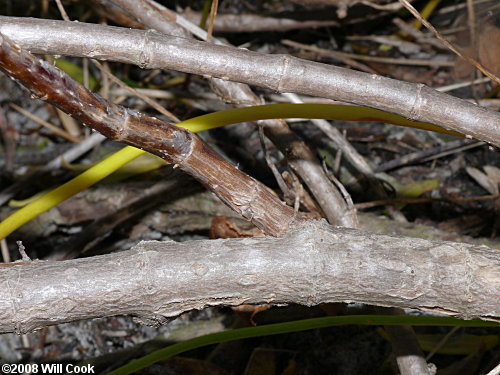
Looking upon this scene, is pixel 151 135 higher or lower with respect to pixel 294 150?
lower

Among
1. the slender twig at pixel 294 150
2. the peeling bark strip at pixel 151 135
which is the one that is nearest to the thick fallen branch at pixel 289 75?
the peeling bark strip at pixel 151 135

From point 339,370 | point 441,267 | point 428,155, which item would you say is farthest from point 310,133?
point 441,267

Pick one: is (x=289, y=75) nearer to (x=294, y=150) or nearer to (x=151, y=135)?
(x=151, y=135)

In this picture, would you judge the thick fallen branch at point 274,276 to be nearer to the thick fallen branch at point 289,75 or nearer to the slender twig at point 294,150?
the thick fallen branch at point 289,75

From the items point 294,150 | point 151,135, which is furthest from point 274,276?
point 294,150

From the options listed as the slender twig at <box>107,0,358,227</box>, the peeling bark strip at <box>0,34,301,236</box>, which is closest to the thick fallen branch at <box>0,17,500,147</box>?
the peeling bark strip at <box>0,34,301,236</box>
